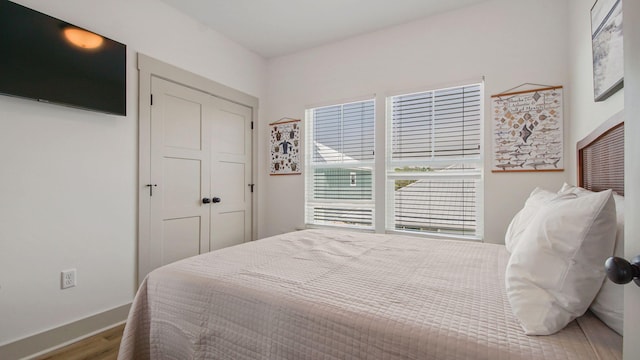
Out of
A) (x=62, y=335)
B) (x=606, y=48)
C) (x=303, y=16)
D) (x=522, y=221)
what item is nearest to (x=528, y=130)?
(x=606, y=48)

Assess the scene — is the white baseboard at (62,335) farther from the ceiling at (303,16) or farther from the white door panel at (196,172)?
the ceiling at (303,16)

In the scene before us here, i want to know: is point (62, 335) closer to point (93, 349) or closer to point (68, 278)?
point (93, 349)

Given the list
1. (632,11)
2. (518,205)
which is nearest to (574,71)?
(518,205)

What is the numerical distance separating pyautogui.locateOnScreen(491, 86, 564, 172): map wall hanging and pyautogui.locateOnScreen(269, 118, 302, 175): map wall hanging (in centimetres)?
210

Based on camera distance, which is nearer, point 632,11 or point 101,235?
point 632,11

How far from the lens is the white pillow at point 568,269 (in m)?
0.80

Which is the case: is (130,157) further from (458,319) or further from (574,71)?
(574,71)

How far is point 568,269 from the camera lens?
2.68ft

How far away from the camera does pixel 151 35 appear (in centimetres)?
252

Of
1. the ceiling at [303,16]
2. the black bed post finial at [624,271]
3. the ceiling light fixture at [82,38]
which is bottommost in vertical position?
the black bed post finial at [624,271]

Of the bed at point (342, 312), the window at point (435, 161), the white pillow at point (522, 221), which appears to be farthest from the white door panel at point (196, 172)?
the white pillow at point (522, 221)

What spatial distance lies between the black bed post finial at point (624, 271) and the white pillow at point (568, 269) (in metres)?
0.35

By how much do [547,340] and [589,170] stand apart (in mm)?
1459

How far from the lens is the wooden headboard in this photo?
1.24m
